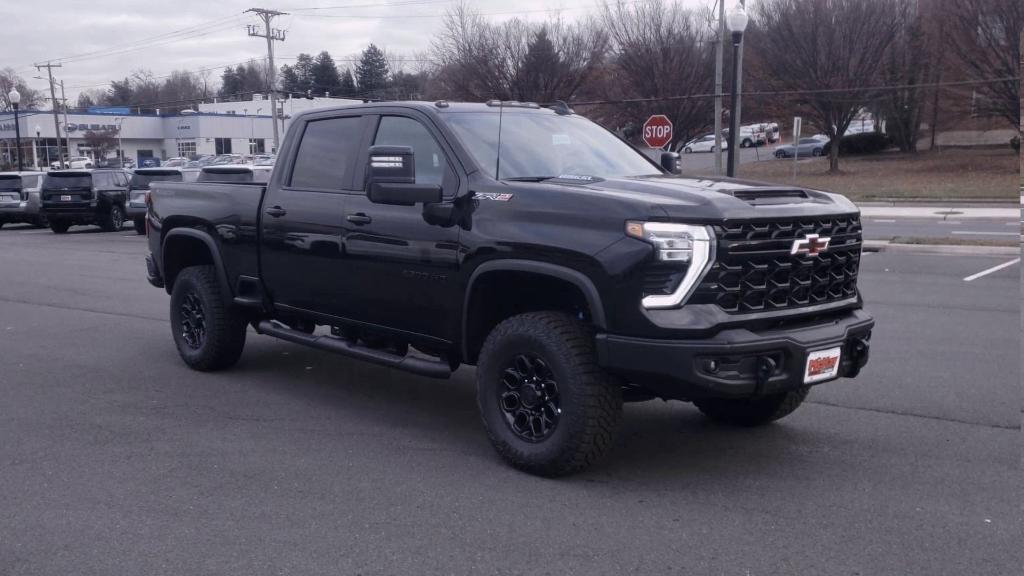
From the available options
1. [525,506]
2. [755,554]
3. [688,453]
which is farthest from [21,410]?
[755,554]

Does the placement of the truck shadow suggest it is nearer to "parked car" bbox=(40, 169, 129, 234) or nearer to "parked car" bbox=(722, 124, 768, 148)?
"parked car" bbox=(40, 169, 129, 234)

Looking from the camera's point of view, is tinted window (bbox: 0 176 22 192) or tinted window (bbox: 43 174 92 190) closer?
tinted window (bbox: 43 174 92 190)

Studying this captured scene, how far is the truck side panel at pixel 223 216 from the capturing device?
23.7 feet

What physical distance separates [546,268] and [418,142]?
1.57m

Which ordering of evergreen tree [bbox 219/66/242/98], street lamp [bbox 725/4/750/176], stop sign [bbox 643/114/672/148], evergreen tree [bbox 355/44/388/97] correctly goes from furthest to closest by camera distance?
evergreen tree [bbox 219/66/242/98] < evergreen tree [bbox 355/44/388/97] < stop sign [bbox 643/114/672/148] < street lamp [bbox 725/4/750/176]

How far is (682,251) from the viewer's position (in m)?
4.64

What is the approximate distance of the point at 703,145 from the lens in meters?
64.0

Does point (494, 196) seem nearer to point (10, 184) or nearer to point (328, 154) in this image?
point (328, 154)

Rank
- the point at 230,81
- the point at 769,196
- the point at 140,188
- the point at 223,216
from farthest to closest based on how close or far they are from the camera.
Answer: the point at 230,81, the point at 140,188, the point at 223,216, the point at 769,196

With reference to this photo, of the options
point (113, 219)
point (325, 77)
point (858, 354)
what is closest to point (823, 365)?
point (858, 354)

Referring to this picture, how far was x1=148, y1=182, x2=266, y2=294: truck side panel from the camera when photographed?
7.24 m

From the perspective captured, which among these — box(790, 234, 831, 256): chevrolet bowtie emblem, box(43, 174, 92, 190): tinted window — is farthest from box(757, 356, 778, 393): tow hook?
box(43, 174, 92, 190): tinted window

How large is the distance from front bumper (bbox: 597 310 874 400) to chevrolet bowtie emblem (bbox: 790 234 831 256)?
401mm

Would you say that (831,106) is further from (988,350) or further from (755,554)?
(755,554)
